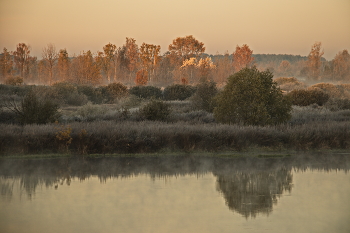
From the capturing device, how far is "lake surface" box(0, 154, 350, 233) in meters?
8.20

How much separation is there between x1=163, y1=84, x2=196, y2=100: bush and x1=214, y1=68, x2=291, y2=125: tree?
2092 cm

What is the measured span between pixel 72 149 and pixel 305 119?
1179 cm

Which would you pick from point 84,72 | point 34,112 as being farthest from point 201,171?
point 84,72

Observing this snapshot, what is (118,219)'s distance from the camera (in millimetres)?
8414

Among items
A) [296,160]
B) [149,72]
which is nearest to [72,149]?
[296,160]

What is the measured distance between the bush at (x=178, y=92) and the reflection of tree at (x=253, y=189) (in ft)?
92.3

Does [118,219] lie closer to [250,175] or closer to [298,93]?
[250,175]

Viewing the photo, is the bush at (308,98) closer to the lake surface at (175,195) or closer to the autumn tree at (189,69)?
the lake surface at (175,195)

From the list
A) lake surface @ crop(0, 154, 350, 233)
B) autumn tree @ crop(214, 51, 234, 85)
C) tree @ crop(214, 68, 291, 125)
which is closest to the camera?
lake surface @ crop(0, 154, 350, 233)

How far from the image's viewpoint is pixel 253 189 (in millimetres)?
11086

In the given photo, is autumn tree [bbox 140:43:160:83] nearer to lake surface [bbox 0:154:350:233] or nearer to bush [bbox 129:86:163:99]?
bush [bbox 129:86:163:99]

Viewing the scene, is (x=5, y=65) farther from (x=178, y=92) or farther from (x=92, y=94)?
(x=178, y=92)

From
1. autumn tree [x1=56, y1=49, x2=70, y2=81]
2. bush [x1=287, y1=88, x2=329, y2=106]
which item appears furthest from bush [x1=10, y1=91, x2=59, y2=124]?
autumn tree [x1=56, y1=49, x2=70, y2=81]

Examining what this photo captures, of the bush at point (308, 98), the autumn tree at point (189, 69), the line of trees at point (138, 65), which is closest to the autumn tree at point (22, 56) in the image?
the line of trees at point (138, 65)
